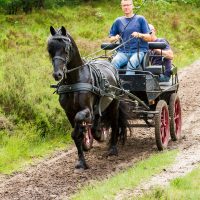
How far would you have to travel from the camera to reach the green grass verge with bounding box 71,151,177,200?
6915mm

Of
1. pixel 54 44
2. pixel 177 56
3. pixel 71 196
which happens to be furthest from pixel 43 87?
pixel 177 56

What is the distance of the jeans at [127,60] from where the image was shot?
10.0 m

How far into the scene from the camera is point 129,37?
9.99 m

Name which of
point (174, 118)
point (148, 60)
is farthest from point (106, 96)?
point (174, 118)

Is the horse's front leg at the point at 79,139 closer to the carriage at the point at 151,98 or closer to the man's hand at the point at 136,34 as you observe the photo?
the carriage at the point at 151,98

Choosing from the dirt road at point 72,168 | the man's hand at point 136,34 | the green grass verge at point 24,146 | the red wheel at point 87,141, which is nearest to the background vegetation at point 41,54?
the green grass verge at point 24,146

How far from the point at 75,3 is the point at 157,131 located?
2001 centimetres

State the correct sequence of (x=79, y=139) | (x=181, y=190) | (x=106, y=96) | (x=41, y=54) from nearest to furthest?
(x=181, y=190), (x=79, y=139), (x=106, y=96), (x=41, y=54)

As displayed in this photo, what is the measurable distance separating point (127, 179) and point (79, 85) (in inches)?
63.6

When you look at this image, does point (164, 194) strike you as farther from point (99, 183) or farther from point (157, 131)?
point (157, 131)

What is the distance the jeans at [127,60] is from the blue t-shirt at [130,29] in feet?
0.28

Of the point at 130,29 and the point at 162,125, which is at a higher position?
the point at 130,29

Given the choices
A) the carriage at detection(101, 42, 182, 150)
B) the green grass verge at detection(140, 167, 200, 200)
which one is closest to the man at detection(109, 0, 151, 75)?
the carriage at detection(101, 42, 182, 150)

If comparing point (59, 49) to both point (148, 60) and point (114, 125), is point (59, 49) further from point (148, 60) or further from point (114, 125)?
point (148, 60)
